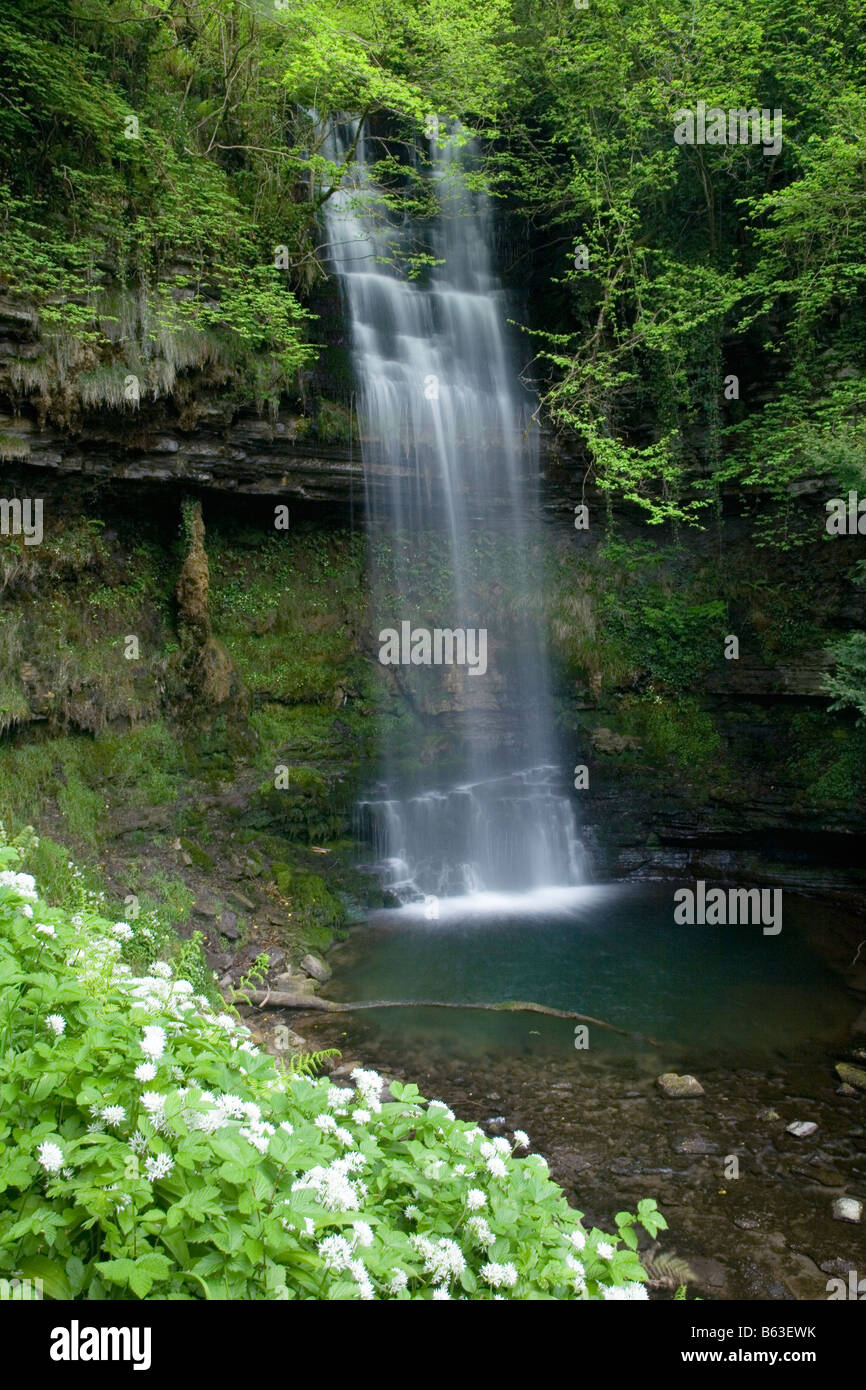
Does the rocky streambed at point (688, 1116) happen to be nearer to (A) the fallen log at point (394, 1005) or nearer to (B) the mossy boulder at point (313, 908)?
(A) the fallen log at point (394, 1005)

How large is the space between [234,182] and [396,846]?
1049 centimetres

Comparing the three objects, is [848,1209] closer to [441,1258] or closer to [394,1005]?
[394,1005]

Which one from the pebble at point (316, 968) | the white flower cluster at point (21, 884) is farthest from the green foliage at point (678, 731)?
the white flower cluster at point (21, 884)

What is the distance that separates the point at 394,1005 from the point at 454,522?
882cm

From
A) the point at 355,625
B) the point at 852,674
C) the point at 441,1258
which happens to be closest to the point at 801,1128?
the point at 852,674

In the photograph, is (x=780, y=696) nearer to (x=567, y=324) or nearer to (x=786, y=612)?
(x=786, y=612)

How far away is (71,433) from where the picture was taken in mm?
9844

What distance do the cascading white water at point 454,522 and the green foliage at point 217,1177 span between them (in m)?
9.40

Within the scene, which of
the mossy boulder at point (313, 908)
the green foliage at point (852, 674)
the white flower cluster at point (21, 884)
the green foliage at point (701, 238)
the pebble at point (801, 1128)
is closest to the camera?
the white flower cluster at point (21, 884)

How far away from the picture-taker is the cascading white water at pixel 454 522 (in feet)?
41.2

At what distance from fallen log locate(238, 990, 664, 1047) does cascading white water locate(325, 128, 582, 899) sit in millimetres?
3136

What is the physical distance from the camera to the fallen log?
27.5 ft

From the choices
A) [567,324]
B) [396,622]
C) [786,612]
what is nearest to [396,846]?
[396,622]
